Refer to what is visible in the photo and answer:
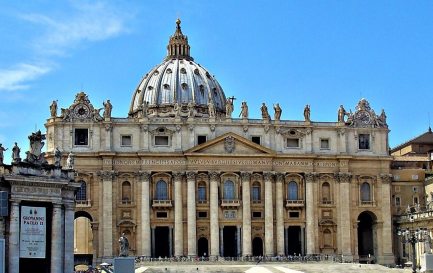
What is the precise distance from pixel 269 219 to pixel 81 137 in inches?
913

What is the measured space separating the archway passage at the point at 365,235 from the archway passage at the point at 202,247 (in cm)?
1945

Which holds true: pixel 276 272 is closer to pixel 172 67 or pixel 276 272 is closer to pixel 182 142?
pixel 182 142

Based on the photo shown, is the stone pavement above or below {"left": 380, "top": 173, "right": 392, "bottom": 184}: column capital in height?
below

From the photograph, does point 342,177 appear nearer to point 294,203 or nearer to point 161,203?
point 294,203

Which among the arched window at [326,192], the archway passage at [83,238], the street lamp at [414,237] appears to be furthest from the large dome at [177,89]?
the street lamp at [414,237]

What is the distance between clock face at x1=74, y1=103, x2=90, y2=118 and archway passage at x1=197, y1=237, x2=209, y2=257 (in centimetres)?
1929

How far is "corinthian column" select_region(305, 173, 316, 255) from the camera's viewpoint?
103750mm

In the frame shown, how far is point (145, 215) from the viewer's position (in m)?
101

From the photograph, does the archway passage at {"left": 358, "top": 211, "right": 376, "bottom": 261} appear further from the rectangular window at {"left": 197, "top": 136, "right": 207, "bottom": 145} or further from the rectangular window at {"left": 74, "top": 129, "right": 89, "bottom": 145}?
the rectangular window at {"left": 74, "top": 129, "right": 89, "bottom": 145}

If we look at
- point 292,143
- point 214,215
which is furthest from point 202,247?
point 292,143

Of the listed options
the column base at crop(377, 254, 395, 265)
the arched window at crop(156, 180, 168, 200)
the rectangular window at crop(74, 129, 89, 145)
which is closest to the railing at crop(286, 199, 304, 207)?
the column base at crop(377, 254, 395, 265)

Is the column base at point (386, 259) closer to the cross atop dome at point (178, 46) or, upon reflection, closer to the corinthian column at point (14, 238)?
the cross atop dome at point (178, 46)

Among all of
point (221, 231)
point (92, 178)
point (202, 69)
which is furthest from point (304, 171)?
point (202, 69)

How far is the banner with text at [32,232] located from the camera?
50188 millimetres
